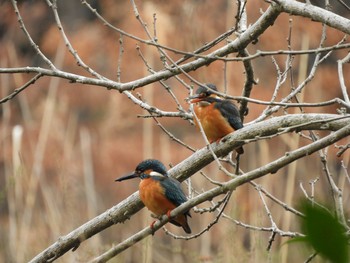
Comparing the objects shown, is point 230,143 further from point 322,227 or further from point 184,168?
point 322,227

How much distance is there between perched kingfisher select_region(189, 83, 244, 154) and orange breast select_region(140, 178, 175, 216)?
1.36ft

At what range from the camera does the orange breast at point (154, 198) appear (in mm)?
3068

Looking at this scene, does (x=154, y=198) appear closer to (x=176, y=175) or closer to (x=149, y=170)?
(x=176, y=175)

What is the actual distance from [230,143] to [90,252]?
709mm

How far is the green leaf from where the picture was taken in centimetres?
43

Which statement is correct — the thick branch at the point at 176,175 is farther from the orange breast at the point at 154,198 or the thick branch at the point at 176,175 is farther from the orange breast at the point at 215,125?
the orange breast at the point at 215,125

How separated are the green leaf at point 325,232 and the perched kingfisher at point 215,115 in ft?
9.15

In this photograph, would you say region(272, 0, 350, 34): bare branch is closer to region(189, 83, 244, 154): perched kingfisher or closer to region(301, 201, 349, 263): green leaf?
region(189, 83, 244, 154): perched kingfisher

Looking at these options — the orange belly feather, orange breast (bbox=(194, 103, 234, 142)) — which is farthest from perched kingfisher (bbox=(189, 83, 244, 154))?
the orange belly feather

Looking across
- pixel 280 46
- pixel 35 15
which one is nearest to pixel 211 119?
pixel 280 46

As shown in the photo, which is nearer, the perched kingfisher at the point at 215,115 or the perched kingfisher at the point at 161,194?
the perched kingfisher at the point at 161,194

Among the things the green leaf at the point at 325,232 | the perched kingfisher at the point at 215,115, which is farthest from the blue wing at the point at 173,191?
the green leaf at the point at 325,232

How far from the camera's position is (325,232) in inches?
16.9

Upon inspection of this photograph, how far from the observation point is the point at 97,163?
9.16 m
